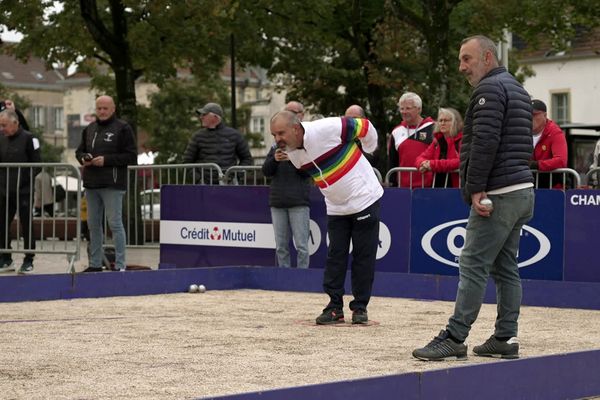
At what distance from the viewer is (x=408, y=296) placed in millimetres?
14992

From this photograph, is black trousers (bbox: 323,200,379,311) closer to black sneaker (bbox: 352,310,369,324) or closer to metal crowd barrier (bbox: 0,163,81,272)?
black sneaker (bbox: 352,310,369,324)

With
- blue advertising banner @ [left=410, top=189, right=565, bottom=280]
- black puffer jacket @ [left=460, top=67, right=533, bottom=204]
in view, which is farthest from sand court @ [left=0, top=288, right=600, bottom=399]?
black puffer jacket @ [left=460, top=67, right=533, bottom=204]

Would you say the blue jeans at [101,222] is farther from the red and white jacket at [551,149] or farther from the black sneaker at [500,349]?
the black sneaker at [500,349]

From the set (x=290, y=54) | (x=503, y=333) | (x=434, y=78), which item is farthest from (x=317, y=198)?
(x=290, y=54)

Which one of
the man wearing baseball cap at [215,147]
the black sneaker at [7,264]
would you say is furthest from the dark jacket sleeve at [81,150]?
the black sneaker at [7,264]

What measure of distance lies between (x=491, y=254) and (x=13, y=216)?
30.7 feet

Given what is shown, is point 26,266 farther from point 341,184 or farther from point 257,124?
point 257,124

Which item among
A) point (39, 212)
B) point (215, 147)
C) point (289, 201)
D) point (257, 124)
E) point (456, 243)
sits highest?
point (257, 124)

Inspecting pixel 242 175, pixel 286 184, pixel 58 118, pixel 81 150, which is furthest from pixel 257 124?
pixel 286 184

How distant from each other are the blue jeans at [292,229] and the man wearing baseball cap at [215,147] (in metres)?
2.14

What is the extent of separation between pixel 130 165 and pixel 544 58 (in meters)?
49.4

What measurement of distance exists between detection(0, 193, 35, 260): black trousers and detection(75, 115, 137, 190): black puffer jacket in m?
0.93

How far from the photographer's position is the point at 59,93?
11325cm

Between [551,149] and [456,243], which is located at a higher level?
[551,149]
